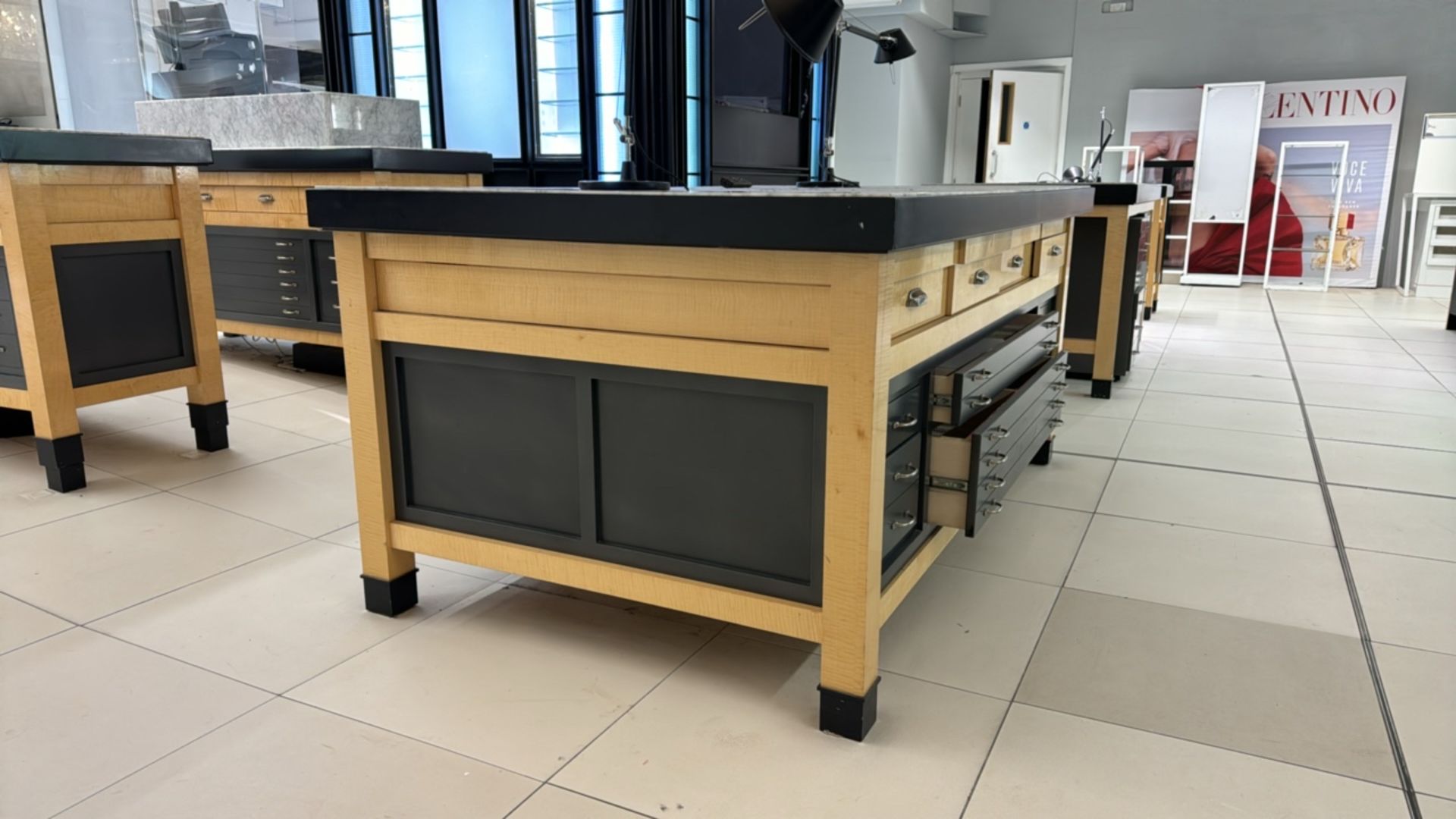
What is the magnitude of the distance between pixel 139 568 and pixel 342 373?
7.36 ft

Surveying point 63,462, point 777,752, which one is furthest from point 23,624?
point 777,752

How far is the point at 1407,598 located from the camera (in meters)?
2.03

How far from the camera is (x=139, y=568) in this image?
2150 millimetres

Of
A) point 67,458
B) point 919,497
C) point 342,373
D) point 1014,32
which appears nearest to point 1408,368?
point 919,497

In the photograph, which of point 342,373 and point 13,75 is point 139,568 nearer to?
point 342,373

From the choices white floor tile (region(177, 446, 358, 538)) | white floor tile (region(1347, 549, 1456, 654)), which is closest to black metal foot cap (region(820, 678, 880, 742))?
white floor tile (region(1347, 549, 1456, 654))

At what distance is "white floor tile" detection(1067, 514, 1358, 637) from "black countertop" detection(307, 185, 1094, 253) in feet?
2.85

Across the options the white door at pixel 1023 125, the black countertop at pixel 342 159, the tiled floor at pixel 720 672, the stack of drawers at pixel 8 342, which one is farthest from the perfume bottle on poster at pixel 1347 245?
the stack of drawers at pixel 8 342

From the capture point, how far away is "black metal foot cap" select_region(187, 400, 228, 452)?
305cm

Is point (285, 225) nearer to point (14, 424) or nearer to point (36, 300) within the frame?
point (14, 424)

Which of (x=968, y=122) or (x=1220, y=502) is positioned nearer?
(x=1220, y=502)

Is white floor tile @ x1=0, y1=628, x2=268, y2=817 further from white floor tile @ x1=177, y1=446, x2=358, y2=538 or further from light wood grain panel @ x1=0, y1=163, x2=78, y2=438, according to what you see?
light wood grain panel @ x1=0, y1=163, x2=78, y2=438

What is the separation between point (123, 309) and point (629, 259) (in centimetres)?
212

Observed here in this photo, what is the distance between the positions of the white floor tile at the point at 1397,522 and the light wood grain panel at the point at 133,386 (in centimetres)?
337
